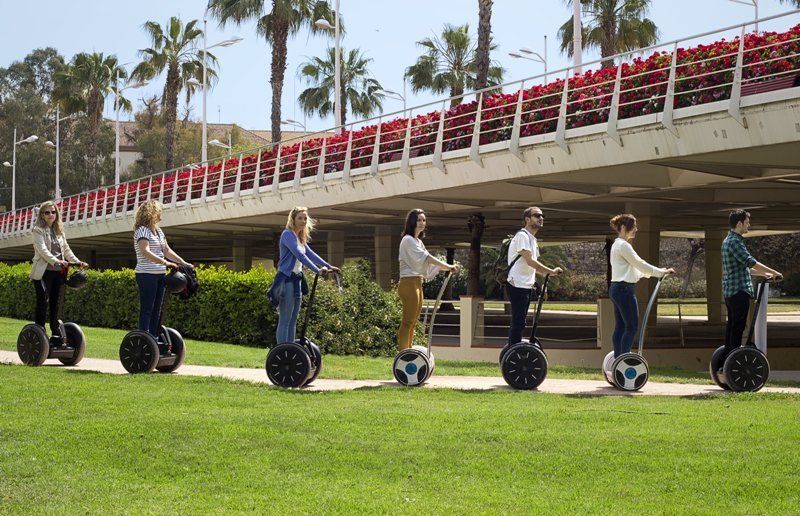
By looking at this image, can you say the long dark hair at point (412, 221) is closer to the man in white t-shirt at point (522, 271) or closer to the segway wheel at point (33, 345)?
the man in white t-shirt at point (522, 271)

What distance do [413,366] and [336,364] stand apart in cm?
433

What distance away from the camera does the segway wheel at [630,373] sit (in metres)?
11.2

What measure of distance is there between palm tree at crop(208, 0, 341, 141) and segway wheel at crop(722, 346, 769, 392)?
3681cm

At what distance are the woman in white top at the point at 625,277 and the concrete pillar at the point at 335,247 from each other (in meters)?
29.9

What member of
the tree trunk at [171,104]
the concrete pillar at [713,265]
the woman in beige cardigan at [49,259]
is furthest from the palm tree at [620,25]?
the woman in beige cardigan at [49,259]

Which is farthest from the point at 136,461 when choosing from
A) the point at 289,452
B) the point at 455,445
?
the point at 455,445

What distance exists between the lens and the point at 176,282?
11961 mm

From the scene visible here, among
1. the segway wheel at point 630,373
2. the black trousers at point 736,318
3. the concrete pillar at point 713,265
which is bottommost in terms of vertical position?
the segway wheel at point 630,373

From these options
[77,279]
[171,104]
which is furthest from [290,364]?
[171,104]

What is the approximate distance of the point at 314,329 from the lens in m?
19.4

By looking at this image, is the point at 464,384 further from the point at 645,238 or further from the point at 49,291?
the point at 645,238

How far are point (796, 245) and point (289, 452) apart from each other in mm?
64102

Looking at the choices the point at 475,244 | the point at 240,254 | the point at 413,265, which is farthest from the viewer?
the point at 240,254

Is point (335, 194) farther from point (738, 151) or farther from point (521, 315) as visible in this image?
point (521, 315)
